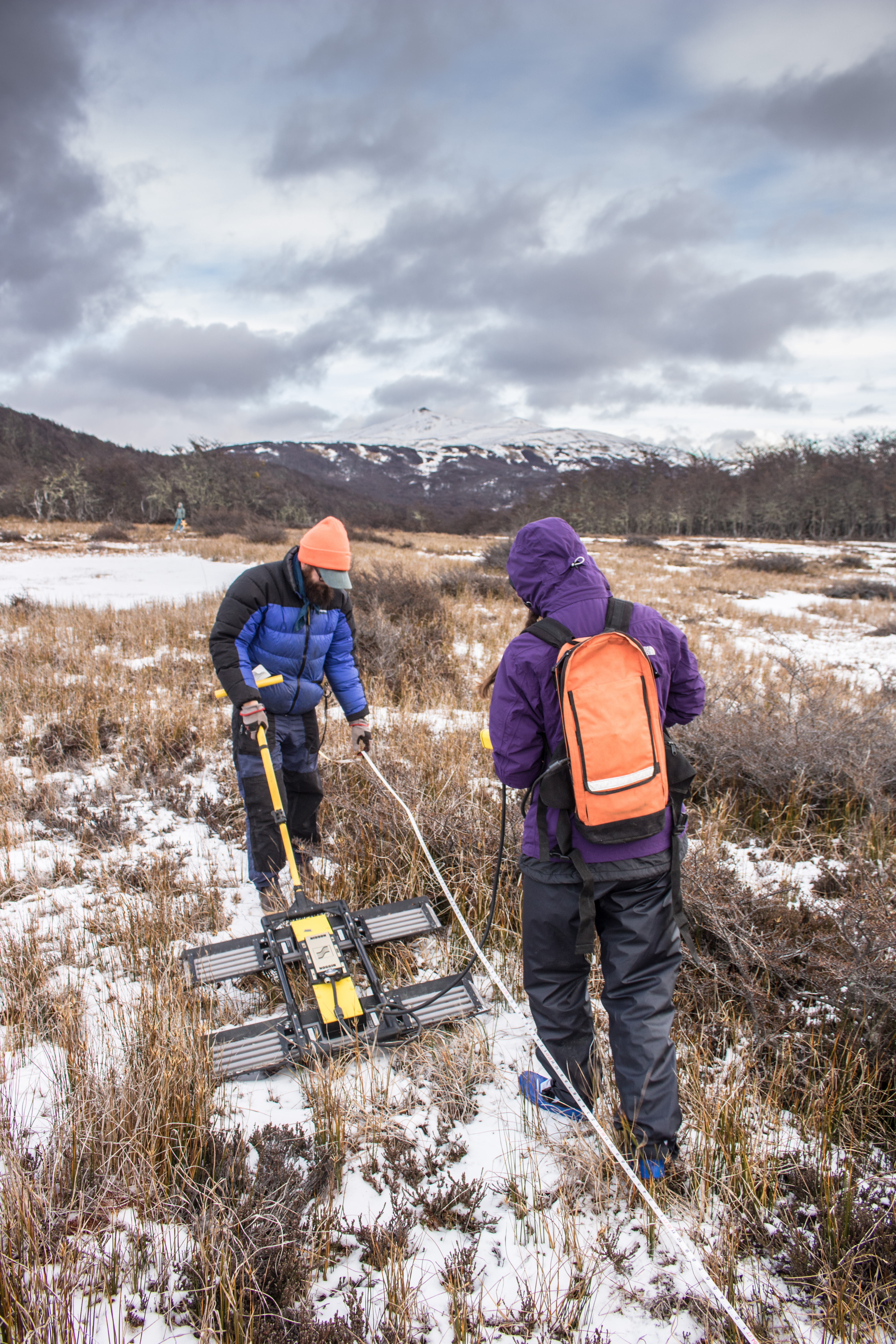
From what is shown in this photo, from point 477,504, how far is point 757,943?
132 metres

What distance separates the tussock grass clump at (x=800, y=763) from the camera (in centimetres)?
415

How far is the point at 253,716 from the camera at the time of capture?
10.5 ft

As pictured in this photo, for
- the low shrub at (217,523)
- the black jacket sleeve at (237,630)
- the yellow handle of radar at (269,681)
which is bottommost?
the yellow handle of radar at (269,681)

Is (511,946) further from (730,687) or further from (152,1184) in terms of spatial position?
(730,687)

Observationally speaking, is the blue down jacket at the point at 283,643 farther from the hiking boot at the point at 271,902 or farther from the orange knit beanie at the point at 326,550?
the hiking boot at the point at 271,902

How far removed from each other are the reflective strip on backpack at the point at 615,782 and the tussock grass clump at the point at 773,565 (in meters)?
24.7

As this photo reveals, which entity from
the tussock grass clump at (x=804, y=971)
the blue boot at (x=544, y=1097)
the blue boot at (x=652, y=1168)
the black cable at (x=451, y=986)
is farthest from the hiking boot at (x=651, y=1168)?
the black cable at (x=451, y=986)

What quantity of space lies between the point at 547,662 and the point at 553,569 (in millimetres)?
304

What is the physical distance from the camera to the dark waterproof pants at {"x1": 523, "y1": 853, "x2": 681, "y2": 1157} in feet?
6.37

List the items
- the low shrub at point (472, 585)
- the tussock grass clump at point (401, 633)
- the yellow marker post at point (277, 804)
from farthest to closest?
the low shrub at point (472, 585) → the tussock grass clump at point (401, 633) → the yellow marker post at point (277, 804)

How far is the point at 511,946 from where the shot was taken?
3.14 meters

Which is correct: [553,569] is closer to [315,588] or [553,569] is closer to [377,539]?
[315,588]

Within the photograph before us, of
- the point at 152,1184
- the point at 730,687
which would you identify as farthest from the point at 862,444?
the point at 152,1184

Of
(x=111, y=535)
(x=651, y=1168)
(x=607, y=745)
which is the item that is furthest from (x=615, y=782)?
(x=111, y=535)
